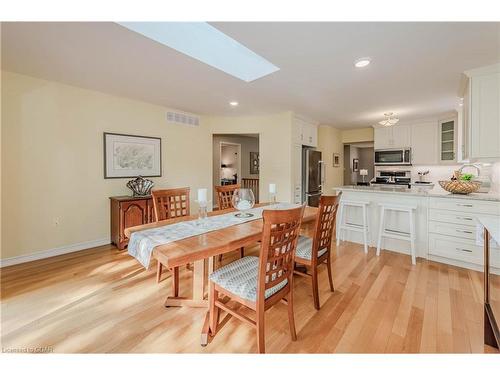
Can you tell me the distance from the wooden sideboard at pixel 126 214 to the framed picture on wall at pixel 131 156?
0.51 m

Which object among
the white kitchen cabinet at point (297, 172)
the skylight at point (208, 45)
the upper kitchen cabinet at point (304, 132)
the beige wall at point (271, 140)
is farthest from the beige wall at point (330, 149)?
the skylight at point (208, 45)

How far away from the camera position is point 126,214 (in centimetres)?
326

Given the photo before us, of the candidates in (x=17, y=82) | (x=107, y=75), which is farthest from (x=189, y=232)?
(x=17, y=82)

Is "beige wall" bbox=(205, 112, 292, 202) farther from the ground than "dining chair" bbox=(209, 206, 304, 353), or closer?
farther from the ground

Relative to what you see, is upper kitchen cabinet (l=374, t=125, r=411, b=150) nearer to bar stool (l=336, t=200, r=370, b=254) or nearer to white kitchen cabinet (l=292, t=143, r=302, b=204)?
white kitchen cabinet (l=292, t=143, r=302, b=204)

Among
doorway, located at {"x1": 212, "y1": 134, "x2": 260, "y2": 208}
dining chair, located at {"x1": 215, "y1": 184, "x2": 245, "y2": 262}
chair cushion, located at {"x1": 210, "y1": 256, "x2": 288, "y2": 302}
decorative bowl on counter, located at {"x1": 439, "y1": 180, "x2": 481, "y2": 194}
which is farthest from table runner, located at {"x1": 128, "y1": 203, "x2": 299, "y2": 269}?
doorway, located at {"x1": 212, "y1": 134, "x2": 260, "y2": 208}

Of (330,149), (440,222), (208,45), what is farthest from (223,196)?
(330,149)

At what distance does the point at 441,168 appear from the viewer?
504 centimetres

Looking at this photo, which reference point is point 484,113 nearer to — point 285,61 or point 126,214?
point 285,61

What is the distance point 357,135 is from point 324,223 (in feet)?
17.7

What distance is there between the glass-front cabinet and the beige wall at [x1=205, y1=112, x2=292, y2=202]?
3406 millimetres

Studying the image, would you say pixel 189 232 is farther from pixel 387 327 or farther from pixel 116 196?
pixel 116 196

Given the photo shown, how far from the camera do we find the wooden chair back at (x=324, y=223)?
185 centimetres

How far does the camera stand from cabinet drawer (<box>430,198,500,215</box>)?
2453 mm
